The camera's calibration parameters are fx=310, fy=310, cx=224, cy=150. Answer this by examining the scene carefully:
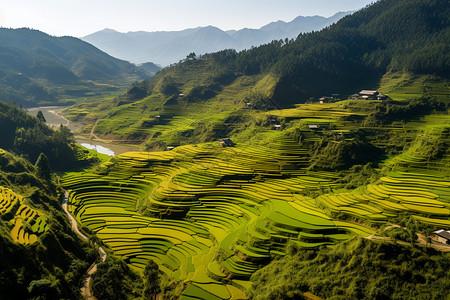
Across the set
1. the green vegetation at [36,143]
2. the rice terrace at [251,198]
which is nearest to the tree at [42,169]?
the rice terrace at [251,198]

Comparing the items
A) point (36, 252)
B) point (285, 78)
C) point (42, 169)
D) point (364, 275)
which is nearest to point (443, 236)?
point (364, 275)

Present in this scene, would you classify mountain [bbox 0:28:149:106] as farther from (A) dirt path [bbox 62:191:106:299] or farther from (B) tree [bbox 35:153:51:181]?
(A) dirt path [bbox 62:191:106:299]

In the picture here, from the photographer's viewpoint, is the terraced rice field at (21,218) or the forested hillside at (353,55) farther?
the forested hillside at (353,55)

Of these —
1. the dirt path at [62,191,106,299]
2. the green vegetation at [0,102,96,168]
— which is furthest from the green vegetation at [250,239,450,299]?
the green vegetation at [0,102,96,168]

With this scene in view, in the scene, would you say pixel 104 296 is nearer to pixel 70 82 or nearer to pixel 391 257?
pixel 391 257

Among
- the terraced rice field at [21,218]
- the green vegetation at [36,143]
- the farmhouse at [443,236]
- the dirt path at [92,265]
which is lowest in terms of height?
the dirt path at [92,265]

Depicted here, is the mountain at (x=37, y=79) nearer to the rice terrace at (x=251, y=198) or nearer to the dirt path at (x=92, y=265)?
the rice terrace at (x=251, y=198)
